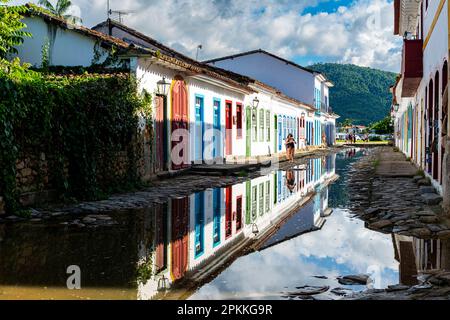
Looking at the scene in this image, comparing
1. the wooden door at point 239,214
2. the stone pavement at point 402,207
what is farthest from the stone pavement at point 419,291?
the wooden door at point 239,214

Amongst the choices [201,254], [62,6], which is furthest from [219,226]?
[62,6]

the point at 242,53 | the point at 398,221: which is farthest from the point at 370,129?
the point at 398,221

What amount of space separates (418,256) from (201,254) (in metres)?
2.39

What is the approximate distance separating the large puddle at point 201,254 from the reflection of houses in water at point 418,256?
1cm

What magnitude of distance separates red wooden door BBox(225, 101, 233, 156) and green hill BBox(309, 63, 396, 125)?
73748 millimetres

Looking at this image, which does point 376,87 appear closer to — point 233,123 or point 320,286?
point 233,123

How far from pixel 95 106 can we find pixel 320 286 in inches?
289

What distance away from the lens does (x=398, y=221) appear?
26.5 ft

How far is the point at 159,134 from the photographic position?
15125 millimetres

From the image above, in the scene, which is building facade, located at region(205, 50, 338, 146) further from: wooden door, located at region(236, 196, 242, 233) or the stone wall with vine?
wooden door, located at region(236, 196, 242, 233)

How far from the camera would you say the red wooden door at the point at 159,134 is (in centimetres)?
1495

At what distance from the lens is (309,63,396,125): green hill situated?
9750 cm

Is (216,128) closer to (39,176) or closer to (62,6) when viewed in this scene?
(39,176)

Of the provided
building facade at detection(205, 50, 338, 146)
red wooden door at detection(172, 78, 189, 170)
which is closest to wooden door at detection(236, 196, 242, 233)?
red wooden door at detection(172, 78, 189, 170)
